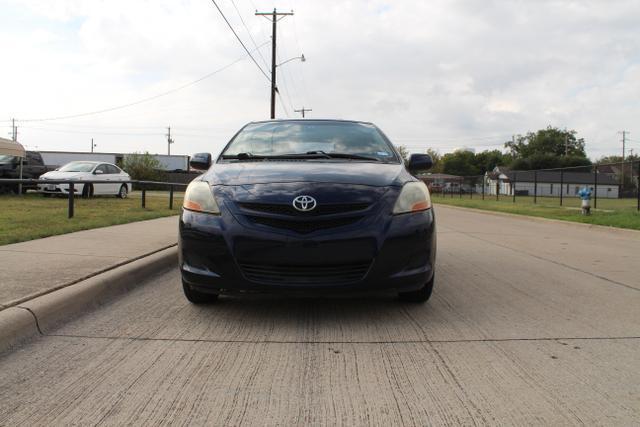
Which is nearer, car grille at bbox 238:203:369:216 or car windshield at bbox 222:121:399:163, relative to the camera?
car grille at bbox 238:203:369:216

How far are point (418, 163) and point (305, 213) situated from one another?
6.57 ft

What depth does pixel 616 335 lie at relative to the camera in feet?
13.0

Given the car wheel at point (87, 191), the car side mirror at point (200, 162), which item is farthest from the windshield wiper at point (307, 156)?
the car wheel at point (87, 191)

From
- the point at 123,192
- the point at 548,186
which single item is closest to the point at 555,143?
the point at 548,186

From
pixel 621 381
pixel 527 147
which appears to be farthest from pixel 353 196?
pixel 527 147

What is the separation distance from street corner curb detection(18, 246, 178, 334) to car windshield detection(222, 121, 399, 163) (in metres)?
1.60

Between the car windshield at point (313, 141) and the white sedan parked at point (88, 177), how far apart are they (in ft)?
41.1

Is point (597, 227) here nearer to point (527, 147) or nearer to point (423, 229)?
point (423, 229)

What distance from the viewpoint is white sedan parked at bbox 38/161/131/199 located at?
17.2 m

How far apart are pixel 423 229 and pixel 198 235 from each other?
5.61 ft

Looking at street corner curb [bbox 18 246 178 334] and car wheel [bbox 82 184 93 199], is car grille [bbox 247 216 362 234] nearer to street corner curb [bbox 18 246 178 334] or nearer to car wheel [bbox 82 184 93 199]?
street corner curb [bbox 18 246 178 334]

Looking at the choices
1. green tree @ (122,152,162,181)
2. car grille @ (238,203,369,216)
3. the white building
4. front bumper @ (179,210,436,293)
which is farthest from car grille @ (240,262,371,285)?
green tree @ (122,152,162,181)

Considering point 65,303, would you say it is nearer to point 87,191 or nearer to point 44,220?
point 44,220

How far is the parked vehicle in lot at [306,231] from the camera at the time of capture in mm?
3863
